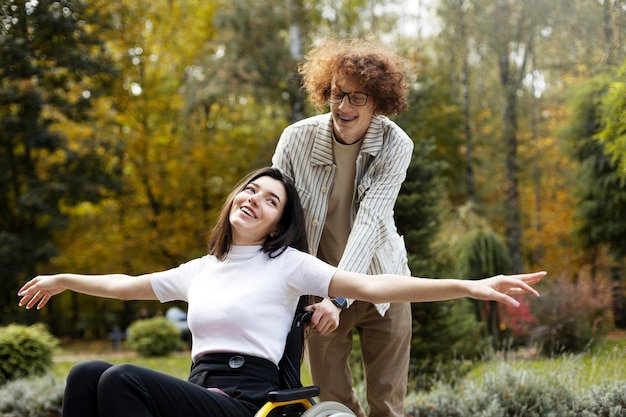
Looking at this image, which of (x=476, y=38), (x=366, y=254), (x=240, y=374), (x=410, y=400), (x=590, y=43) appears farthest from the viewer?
(x=476, y=38)

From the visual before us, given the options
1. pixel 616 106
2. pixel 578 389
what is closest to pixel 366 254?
pixel 578 389

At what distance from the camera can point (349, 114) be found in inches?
100

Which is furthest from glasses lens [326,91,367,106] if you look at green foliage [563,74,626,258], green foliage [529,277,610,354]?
green foliage [563,74,626,258]

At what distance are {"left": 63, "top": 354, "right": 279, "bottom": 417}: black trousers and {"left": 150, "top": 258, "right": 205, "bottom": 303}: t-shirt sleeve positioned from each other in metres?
0.37

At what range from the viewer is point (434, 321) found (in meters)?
5.64

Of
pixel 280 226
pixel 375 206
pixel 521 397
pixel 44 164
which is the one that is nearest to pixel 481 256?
pixel 521 397

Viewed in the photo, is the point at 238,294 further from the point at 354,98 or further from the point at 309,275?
the point at 354,98

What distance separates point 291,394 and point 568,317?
5828mm

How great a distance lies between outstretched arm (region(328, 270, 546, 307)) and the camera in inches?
68.8

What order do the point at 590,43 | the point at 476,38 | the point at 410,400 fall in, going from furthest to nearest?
the point at 476,38 → the point at 590,43 → the point at 410,400

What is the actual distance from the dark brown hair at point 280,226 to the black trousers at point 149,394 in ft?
1.37

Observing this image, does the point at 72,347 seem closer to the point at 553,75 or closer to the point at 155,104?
the point at 155,104

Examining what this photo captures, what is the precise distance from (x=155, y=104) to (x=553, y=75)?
8488 mm

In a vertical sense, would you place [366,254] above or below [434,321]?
above
